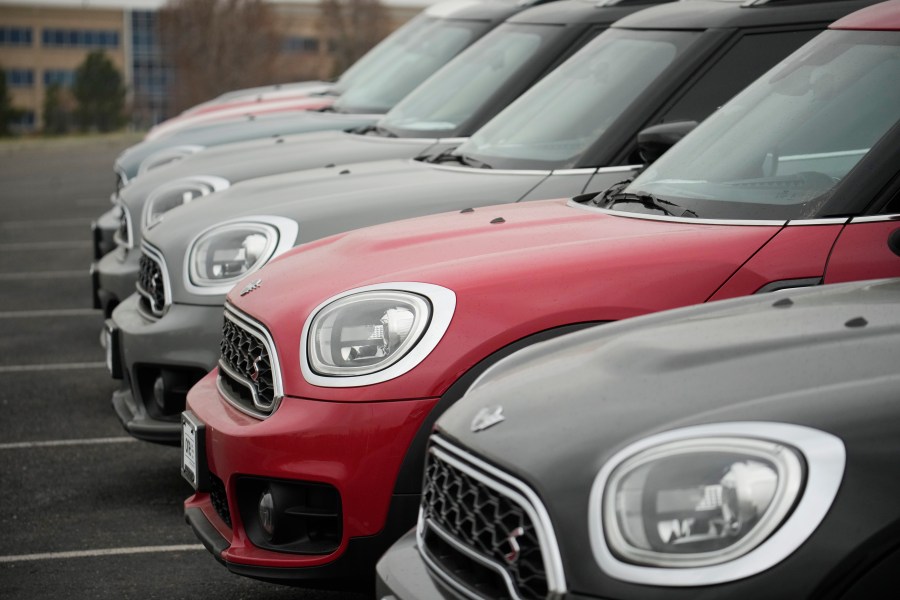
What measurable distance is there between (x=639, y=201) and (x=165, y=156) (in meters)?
6.46

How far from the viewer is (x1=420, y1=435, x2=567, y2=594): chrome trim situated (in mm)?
2514

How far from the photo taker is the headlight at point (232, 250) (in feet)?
19.3

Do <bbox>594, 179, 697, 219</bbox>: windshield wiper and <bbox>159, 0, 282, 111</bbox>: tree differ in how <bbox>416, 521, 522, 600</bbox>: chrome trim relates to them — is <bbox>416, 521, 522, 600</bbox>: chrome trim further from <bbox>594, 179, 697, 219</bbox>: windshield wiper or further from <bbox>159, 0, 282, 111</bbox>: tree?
<bbox>159, 0, 282, 111</bbox>: tree

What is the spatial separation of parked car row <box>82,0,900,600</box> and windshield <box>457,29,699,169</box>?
2 cm

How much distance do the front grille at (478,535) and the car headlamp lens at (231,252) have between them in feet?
9.67

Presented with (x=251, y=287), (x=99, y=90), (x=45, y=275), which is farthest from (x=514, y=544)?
(x=99, y=90)

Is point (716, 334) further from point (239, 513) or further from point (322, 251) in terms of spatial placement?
point (322, 251)

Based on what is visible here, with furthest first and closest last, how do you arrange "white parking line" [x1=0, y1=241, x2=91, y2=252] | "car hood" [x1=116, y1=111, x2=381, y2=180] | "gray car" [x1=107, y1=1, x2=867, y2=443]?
"white parking line" [x1=0, y1=241, x2=91, y2=252] → "car hood" [x1=116, y1=111, x2=381, y2=180] → "gray car" [x1=107, y1=1, x2=867, y2=443]

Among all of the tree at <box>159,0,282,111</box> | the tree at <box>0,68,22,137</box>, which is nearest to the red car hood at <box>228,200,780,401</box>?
the tree at <box>159,0,282,111</box>

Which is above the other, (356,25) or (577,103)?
(577,103)

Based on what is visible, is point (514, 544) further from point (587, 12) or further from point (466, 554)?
point (587, 12)

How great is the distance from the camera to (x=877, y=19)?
493 cm

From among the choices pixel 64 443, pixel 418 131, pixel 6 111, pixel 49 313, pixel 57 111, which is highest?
pixel 418 131

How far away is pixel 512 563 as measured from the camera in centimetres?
263
